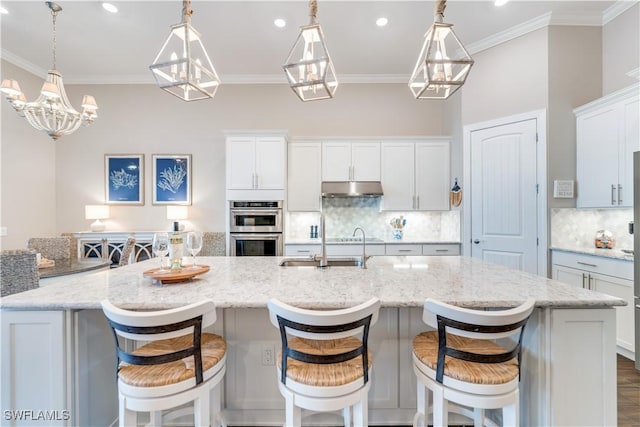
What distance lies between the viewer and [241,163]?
4.00 metres

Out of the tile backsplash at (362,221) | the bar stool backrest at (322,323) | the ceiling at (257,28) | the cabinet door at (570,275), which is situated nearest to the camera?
the bar stool backrest at (322,323)

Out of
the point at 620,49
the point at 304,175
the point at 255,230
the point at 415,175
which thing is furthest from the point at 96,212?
the point at 620,49

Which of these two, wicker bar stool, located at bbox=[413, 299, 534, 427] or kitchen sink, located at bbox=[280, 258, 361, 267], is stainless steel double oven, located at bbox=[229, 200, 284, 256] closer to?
kitchen sink, located at bbox=[280, 258, 361, 267]

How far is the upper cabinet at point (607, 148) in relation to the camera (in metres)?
2.65

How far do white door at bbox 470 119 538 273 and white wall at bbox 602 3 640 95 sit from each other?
0.90 metres

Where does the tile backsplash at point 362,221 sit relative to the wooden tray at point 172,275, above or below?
above

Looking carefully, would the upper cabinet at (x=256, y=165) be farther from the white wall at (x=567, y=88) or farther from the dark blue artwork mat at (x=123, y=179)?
the white wall at (x=567, y=88)

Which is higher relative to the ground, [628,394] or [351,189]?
[351,189]

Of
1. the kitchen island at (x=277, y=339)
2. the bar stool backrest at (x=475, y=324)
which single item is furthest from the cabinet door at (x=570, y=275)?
the bar stool backrest at (x=475, y=324)

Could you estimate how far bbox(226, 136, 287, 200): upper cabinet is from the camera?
3.99m

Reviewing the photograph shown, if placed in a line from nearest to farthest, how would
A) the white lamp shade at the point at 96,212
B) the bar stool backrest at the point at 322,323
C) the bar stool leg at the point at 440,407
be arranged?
1. the bar stool backrest at the point at 322,323
2. the bar stool leg at the point at 440,407
3. the white lamp shade at the point at 96,212

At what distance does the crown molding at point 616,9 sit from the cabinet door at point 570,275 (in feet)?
9.40

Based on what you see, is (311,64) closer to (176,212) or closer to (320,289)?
(320,289)

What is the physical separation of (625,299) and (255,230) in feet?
12.9
